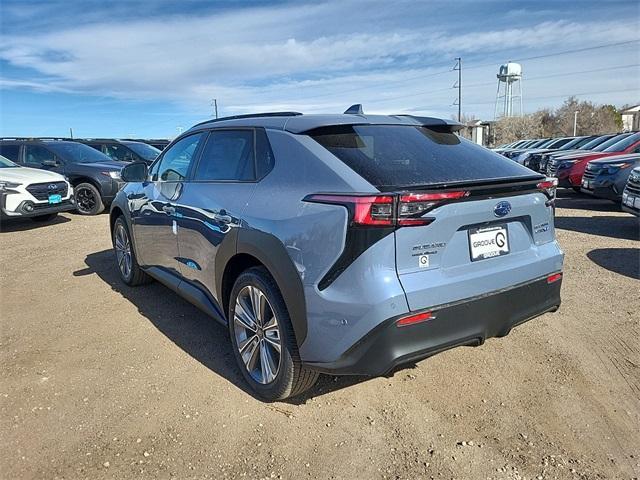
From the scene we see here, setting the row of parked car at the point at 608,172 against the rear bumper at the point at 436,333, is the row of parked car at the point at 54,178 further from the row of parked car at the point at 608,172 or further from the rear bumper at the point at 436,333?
the row of parked car at the point at 608,172

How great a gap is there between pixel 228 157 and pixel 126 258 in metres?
2.50

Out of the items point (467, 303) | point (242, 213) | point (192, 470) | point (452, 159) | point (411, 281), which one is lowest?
point (192, 470)

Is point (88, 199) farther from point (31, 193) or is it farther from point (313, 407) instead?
point (313, 407)

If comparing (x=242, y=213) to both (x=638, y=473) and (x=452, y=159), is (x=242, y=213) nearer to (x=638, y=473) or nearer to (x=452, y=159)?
(x=452, y=159)

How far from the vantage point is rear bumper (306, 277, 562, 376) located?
2381 mm

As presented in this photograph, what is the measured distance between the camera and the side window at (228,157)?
127 inches

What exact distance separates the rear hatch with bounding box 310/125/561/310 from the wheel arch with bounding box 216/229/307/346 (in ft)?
1.85

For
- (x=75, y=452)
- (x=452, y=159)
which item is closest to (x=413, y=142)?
(x=452, y=159)

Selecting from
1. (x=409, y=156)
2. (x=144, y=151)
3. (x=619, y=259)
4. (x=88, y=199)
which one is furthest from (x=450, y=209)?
(x=144, y=151)

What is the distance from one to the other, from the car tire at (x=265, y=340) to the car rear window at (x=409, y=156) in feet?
2.81

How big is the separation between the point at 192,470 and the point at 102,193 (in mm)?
9583

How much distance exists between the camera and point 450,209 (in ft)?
8.00

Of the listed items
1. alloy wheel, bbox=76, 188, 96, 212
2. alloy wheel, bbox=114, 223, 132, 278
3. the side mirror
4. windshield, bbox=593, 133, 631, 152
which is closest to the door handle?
the side mirror

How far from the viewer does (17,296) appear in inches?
204
